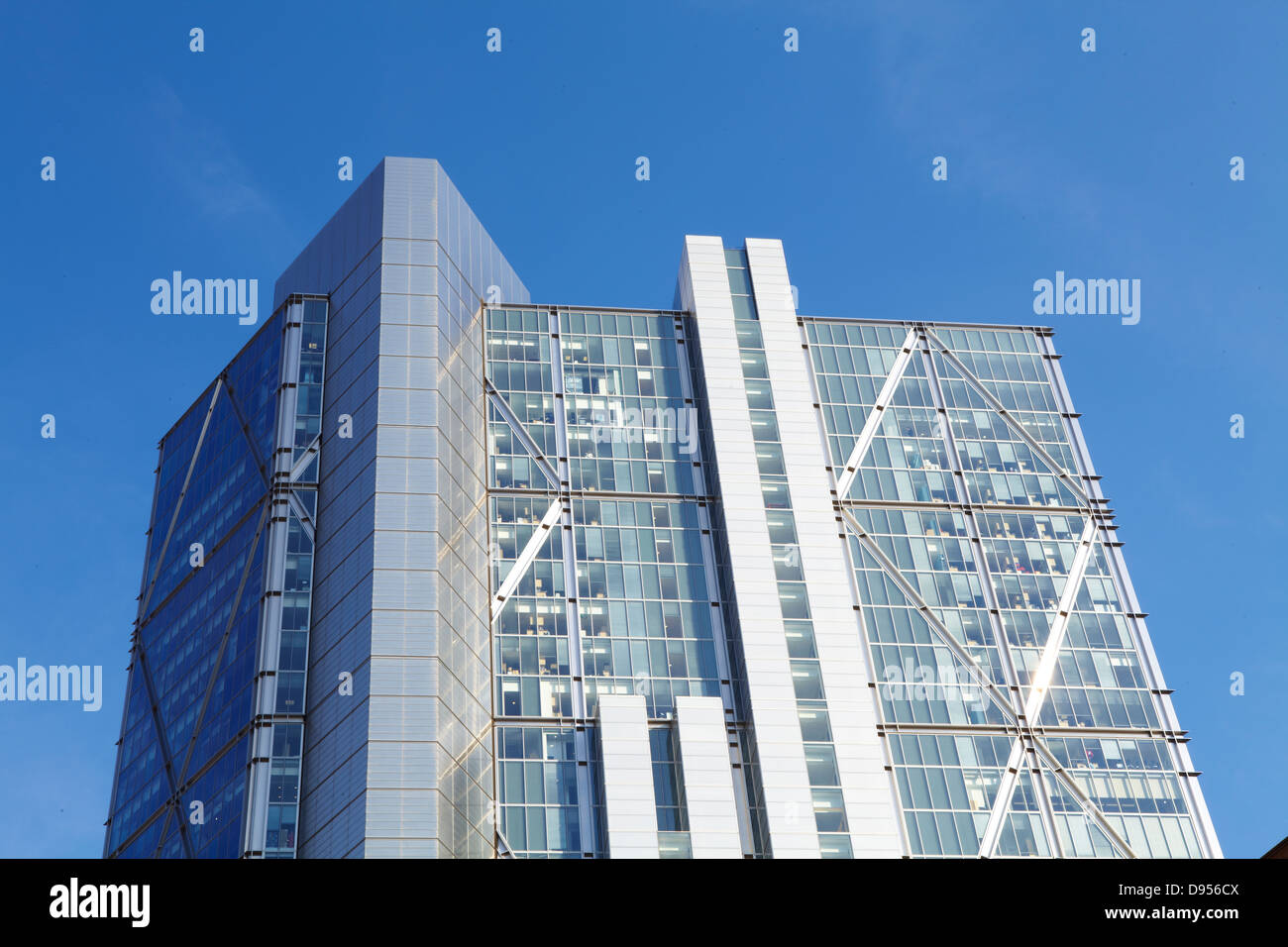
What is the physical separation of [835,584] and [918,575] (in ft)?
23.4

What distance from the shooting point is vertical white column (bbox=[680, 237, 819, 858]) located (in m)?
81.9

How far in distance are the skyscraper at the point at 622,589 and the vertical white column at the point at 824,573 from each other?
0.75 ft

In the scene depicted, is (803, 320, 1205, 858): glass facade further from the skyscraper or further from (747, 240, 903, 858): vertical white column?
(747, 240, 903, 858): vertical white column

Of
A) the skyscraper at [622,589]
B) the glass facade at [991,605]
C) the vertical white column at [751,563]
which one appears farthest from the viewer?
the glass facade at [991,605]

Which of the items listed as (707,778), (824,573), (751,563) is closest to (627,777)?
(707,778)

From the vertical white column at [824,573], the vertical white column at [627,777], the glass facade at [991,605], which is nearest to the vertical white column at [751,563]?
the vertical white column at [824,573]

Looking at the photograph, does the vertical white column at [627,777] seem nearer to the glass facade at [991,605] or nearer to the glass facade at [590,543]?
the glass facade at [590,543]

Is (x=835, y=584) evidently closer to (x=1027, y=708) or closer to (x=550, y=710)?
(x=1027, y=708)

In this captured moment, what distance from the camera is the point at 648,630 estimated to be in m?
90.6

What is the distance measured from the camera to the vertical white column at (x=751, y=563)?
269ft

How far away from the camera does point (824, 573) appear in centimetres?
9288

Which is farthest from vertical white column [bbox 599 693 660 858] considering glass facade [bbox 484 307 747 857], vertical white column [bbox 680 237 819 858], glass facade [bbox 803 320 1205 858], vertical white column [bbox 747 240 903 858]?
glass facade [bbox 803 320 1205 858]

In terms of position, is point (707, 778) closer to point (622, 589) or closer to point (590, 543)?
point (622, 589)

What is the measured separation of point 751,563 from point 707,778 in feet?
50.8
